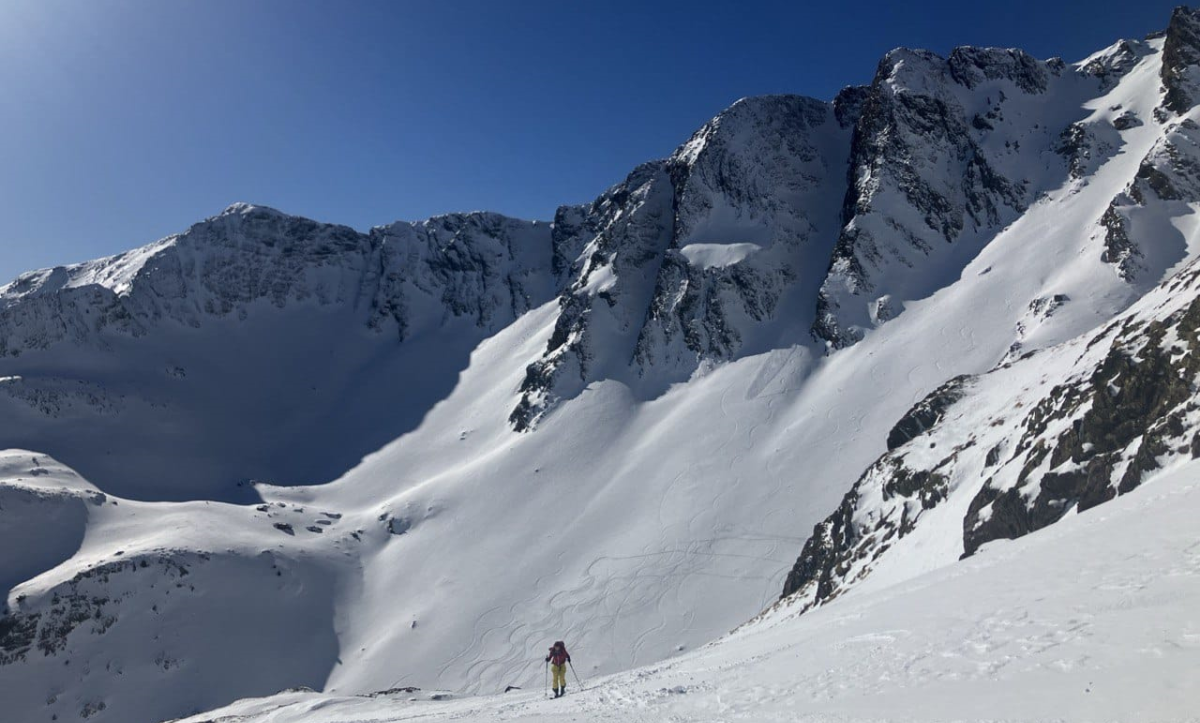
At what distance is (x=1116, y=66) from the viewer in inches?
Result: 3959

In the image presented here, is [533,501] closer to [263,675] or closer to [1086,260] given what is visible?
[263,675]

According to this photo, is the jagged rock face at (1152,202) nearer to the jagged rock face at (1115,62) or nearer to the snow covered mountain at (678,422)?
the snow covered mountain at (678,422)

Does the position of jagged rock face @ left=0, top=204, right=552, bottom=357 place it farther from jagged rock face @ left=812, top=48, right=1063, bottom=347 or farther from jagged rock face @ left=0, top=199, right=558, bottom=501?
jagged rock face @ left=812, top=48, right=1063, bottom=347

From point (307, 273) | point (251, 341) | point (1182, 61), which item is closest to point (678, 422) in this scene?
point (1182, 61)

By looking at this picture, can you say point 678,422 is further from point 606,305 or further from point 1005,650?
point 1005,650

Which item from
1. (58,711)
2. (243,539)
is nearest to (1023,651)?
(58,711)

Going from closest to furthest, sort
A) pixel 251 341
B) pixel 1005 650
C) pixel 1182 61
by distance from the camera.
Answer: pixel 1005 650
pixel 1182 61
pixel 251 341

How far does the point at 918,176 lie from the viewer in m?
96.2

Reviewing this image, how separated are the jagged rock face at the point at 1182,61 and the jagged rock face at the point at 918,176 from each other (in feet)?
51.5

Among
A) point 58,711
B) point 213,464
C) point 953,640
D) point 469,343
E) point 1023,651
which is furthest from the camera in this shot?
point 469,343

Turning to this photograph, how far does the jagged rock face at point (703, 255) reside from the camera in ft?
324

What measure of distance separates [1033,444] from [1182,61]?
83.0 m

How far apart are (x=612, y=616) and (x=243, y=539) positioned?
4721 centimetres

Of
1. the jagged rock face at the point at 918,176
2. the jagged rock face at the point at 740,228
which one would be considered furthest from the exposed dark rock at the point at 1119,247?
the jagged rock face at the point at 740,228
